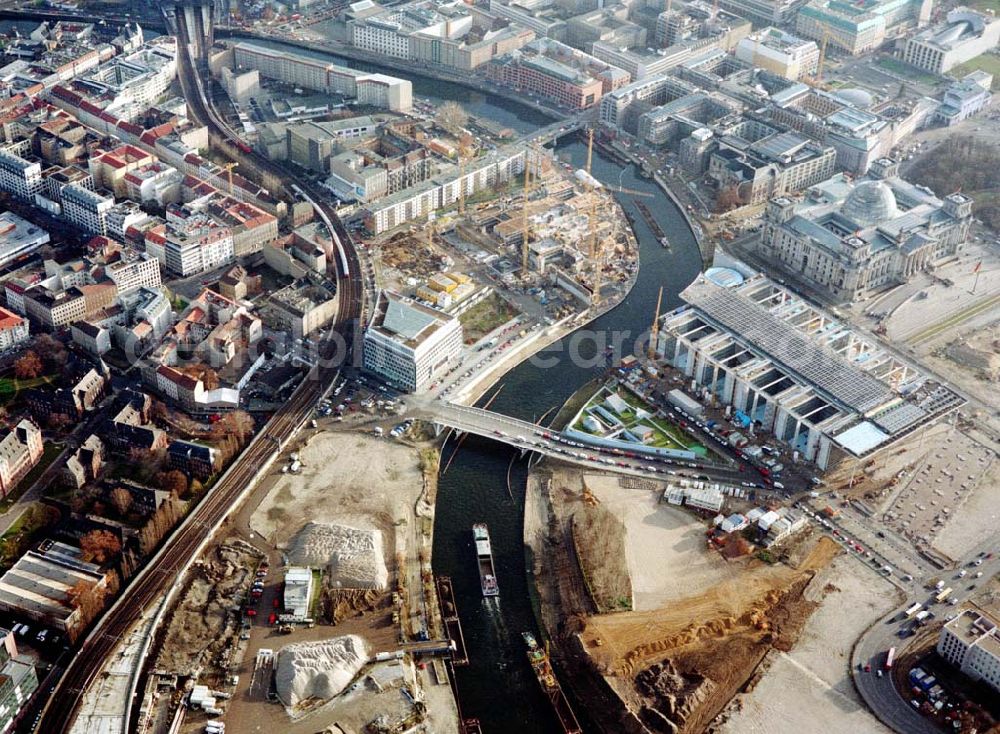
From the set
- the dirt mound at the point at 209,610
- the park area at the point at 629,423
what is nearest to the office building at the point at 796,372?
the park area at the point at 629,423

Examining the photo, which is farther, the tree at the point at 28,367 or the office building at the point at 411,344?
the tree at the point at 28,367

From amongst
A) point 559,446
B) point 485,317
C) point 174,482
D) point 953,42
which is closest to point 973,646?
point 559,446

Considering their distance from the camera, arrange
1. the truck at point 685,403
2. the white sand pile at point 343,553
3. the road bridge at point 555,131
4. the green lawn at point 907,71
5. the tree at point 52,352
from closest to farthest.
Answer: the white sand pile at point 343,553, the truck at point 685,403, the tree at point 52,352, the road bridge at point 555,131, the green lawn at point 907,71

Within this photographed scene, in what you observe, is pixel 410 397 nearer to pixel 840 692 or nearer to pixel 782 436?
pixel 782 436

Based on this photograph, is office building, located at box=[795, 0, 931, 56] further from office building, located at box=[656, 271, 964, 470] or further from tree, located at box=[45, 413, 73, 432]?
tree, located at box=[45, 413, 73, 432]

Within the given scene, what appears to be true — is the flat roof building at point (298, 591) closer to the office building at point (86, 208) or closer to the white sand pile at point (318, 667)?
the white sand pile at point (318, 667)

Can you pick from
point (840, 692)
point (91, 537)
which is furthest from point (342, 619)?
point (840, 692)

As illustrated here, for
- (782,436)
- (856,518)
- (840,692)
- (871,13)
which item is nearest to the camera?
(840,692)

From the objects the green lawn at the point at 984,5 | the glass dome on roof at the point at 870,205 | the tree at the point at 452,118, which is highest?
the green lawn at the point at 984,5
